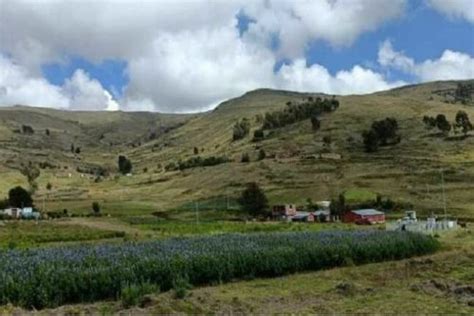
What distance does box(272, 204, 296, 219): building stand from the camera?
13659 centimetres

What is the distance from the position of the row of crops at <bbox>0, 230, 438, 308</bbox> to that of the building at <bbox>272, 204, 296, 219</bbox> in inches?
3201

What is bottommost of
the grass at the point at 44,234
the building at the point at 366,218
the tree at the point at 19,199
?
the building at the point at 366,218

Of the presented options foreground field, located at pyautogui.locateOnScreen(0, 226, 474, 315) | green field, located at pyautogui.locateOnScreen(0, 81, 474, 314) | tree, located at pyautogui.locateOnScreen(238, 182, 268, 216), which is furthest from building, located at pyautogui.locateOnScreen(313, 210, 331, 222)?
foreground field, located at pyautogui.locateOnScreen(0, 226, 474, 315)

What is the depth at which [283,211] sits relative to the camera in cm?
14088

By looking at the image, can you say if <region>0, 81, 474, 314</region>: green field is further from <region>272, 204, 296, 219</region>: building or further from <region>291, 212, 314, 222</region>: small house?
<region>291, 212, 314, 222</region>: small house

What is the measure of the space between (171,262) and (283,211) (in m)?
104

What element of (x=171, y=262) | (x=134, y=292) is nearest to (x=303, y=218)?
(x=171, y=262)

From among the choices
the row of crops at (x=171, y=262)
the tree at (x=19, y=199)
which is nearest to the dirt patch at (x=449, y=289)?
the row of crops at (x=171, y=262)

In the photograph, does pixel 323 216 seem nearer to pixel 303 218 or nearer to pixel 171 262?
pixel 303 218

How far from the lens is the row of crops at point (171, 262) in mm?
33094

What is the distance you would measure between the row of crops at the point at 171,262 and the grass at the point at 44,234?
34.3m

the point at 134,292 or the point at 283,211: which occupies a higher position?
the point at 134,292

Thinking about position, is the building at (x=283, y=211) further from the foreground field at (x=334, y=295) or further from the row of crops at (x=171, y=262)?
the foreground field at (x=334, y=295)

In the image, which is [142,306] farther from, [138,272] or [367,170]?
[367,170]
